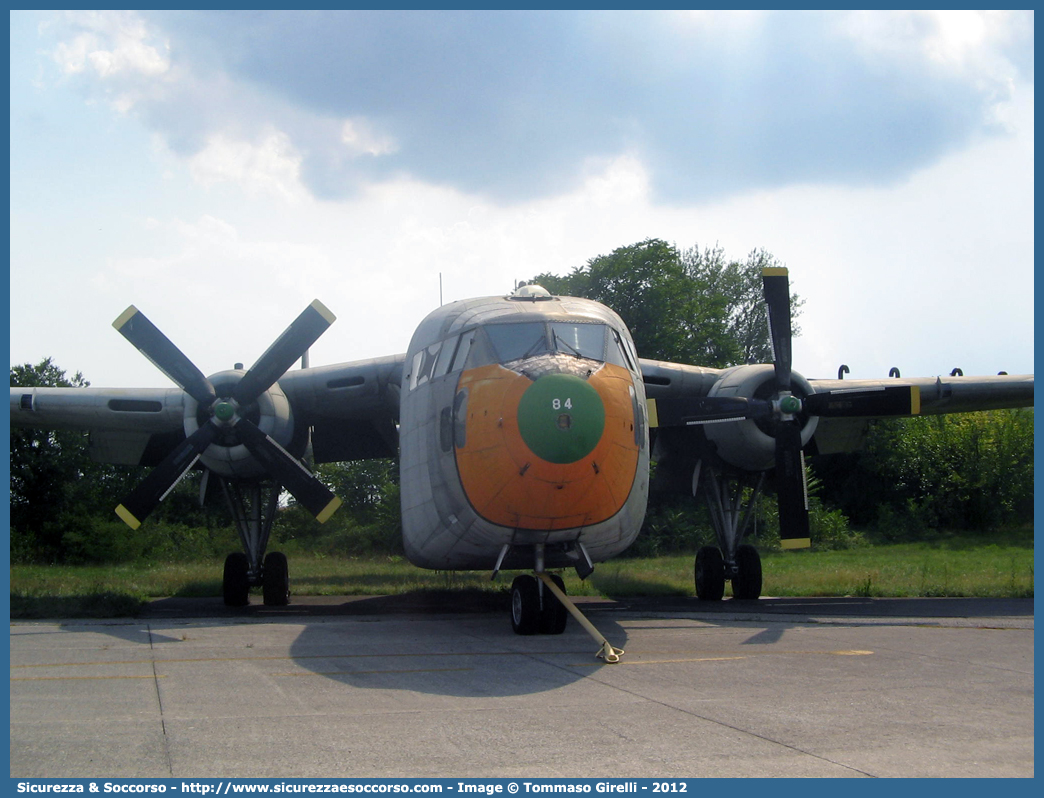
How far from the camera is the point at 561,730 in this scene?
6.27m

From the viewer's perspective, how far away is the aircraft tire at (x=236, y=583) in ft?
56.2

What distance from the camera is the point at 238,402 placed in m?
15.9

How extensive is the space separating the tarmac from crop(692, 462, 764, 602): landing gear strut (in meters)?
4.67

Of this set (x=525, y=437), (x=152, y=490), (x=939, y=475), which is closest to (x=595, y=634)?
(x=525, y=437)

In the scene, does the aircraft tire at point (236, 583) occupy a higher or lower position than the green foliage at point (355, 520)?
higher

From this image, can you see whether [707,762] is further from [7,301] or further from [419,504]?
[419,504]

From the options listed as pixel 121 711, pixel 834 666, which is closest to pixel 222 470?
pixel 121 711

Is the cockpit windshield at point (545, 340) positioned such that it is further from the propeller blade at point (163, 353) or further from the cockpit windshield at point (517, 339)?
the propeller blade at point (163, 353)

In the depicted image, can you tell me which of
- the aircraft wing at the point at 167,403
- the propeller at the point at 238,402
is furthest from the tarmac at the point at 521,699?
the aircraft wing at the point at 167,403

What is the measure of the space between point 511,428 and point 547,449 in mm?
481

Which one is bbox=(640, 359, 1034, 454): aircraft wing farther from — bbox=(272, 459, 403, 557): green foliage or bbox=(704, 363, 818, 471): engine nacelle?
bbox=(272, 459, 403, 557): green foliage

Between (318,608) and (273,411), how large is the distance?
344 centimetres

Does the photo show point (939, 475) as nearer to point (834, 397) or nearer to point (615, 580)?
point (615, 580)

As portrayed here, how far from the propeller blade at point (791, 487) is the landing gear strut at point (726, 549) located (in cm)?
180
